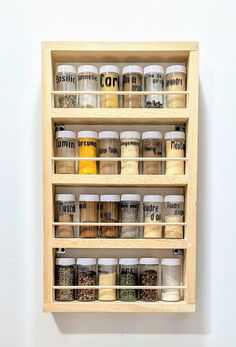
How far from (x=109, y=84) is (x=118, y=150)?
6.1 inches

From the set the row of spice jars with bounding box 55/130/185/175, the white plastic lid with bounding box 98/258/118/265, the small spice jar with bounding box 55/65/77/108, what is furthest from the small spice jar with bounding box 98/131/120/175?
Result: the white plastic lid with bounding box 98/258/118/265

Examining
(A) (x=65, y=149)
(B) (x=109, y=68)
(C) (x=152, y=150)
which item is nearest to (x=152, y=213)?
(C) (x=152, y=150)

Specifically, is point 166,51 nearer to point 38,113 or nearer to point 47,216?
point 38,113

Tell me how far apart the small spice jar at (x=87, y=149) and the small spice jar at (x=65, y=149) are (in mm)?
21

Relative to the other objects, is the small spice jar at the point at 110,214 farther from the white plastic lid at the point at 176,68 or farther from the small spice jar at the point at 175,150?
the white plastic lid at the point at 176,68

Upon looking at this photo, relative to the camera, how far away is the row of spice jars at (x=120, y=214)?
923mm

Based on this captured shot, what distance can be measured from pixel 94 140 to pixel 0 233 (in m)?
0.34

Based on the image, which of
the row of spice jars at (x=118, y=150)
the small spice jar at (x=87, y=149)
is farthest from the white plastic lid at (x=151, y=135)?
the small spice jar at (x=87, y=149)

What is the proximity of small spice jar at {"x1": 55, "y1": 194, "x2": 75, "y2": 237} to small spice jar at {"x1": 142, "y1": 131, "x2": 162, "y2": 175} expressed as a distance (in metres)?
0.19

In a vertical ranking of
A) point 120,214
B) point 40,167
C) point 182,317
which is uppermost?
point 40,167

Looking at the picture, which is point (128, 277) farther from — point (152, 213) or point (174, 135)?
point (174, 135)

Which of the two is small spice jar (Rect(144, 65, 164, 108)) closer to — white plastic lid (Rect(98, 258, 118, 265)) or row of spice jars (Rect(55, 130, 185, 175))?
row of spice jars (Rect(55, 130, 185, 175))

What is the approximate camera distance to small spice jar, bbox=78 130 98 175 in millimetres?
917

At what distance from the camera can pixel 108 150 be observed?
0.93 meters
